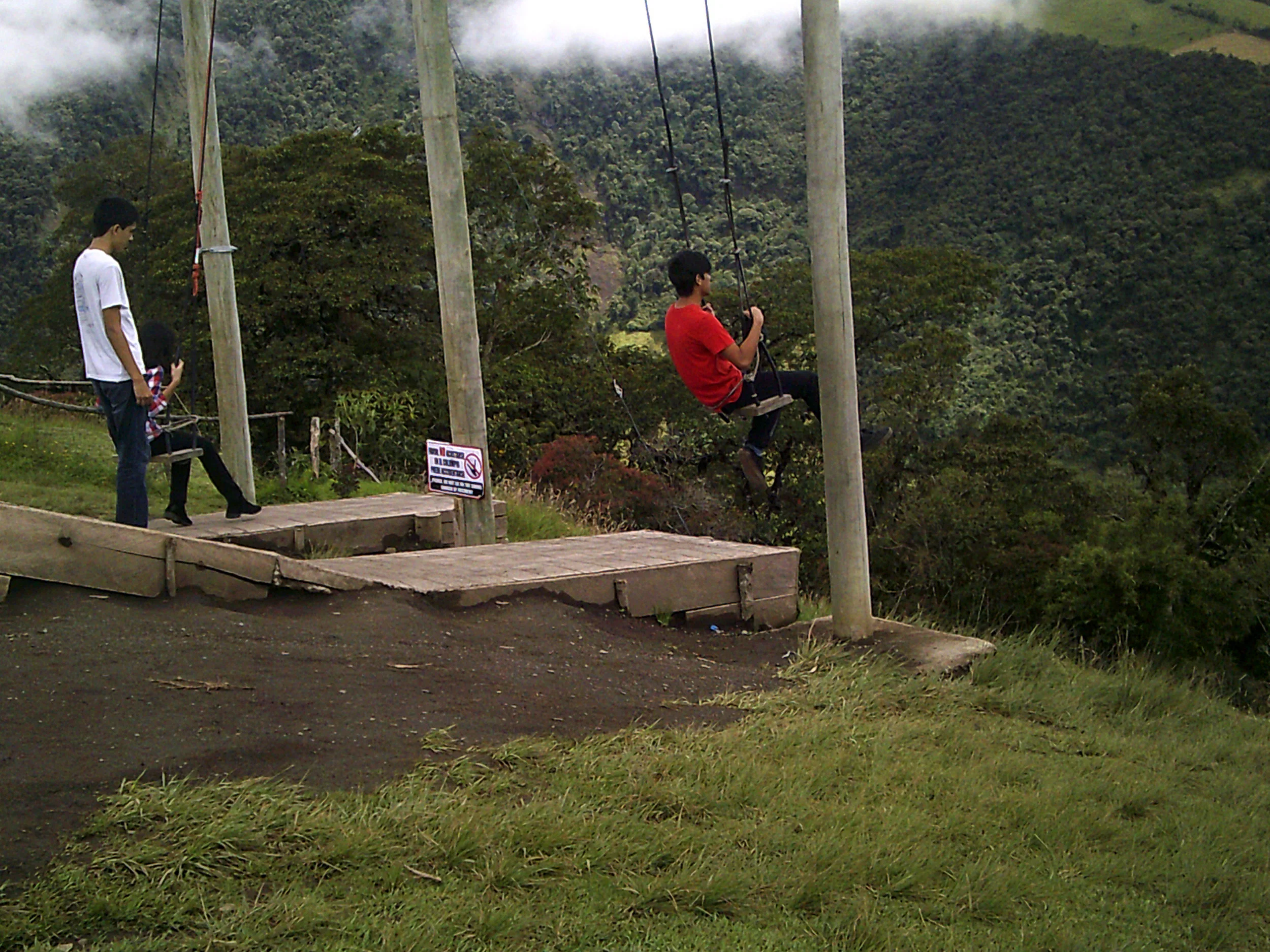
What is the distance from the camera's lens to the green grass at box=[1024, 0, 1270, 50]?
84.0 meters

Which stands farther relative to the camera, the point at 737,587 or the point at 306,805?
the point at 737,587

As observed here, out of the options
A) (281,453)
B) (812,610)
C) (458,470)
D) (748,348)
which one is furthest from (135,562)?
(281,453)

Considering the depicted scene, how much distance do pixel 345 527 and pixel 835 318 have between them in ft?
12.8

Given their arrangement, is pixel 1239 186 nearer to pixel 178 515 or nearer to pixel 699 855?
pixel 178 515

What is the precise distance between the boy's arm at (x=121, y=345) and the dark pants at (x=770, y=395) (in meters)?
3.16

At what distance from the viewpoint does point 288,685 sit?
468 centimetres

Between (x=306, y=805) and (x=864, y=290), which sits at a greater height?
(x=864, y=290)

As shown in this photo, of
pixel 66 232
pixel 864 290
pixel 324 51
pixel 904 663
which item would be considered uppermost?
pixel 324 51

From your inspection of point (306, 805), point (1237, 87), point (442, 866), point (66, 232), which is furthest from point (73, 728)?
point (1237, 87)

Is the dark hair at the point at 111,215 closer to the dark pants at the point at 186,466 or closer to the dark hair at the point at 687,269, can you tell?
the dark pants at the point at 186,466

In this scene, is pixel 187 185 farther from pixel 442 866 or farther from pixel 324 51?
pixel 324 51

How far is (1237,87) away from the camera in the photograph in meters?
67.2

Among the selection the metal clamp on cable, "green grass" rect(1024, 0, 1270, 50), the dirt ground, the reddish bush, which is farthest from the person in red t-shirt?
"green grass" rect(1024, 0, 1270, 50)

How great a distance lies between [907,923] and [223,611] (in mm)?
3430
